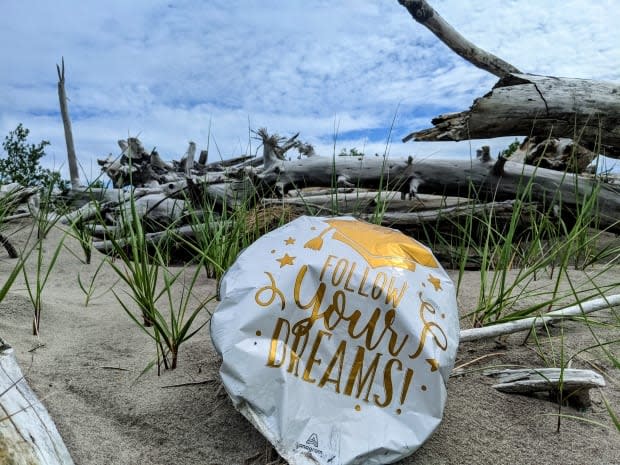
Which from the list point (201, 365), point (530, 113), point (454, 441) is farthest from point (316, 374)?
point (530, 113)

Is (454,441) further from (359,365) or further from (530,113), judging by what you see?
(530,113)

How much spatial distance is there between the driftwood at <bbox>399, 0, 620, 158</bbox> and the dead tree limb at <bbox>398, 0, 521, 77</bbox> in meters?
2.40

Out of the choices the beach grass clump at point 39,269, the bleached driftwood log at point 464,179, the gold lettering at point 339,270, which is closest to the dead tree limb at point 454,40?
the bleached driftwood log at point 464,179

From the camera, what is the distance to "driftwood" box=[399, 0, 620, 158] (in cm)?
403

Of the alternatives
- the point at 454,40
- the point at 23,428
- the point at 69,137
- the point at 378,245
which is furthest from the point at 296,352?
the point at 69,137

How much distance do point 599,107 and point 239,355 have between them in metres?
3.97

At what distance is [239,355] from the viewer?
4.71 ft

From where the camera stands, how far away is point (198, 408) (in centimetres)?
167

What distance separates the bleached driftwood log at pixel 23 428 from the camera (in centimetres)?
124

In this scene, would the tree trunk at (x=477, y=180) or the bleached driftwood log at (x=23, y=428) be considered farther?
the tree trunk at (x=477, y=180)

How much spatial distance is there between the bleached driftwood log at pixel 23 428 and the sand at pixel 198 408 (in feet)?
0.21

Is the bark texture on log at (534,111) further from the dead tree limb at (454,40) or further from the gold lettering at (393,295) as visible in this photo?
the gold lettering at (393,295)

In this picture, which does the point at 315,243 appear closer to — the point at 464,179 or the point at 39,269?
the point at 39,269

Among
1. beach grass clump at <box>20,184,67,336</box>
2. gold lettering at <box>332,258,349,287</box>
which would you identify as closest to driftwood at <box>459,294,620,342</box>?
Result: gold lettering at <box>332,258,349,287</box>
